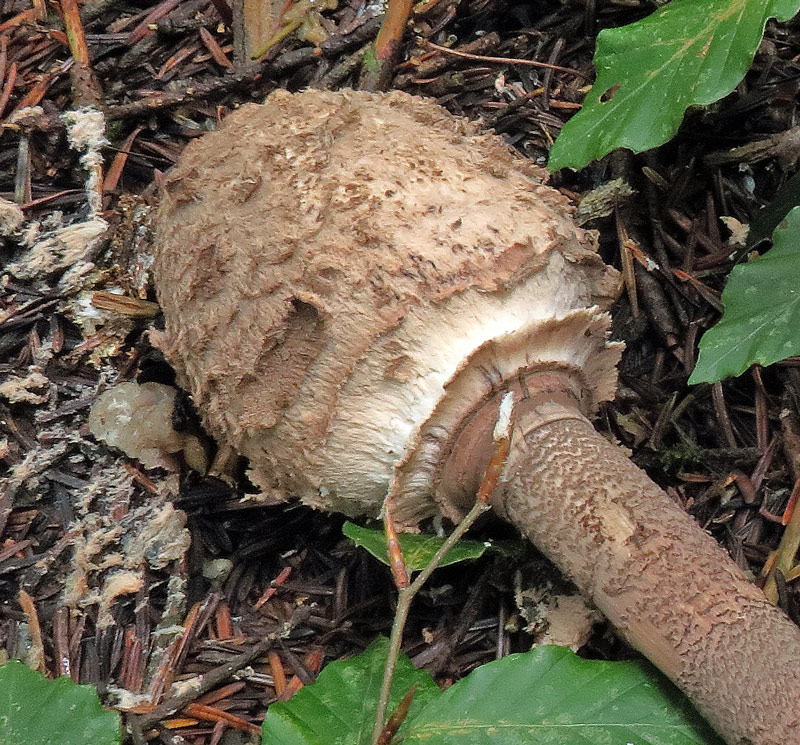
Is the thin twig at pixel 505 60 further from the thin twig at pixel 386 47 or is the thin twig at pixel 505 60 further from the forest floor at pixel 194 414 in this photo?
the thin twig at pixel 386 47

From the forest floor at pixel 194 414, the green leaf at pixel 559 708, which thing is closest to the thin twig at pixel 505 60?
the forest floor at pixel 194 414

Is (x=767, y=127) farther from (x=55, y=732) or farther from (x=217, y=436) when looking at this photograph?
(x=55, y=732)

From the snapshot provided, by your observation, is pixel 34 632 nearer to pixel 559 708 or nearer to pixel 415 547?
pixel 415 547

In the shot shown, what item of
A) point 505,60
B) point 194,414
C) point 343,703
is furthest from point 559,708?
point 505,60

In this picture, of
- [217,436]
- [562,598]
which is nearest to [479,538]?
[562,598]

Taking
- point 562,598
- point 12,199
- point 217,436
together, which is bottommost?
point 562,598

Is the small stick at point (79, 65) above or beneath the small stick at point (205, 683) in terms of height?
above
